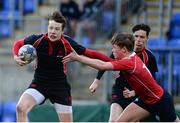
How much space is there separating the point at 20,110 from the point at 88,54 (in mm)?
1355

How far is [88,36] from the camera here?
67.0ft

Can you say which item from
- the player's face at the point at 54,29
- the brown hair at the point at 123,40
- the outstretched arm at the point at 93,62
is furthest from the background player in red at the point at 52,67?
the outstretched arm at the point at 93,62

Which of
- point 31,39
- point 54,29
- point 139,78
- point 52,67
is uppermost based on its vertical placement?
point 54,29

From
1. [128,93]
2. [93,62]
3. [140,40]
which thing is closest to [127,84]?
[128,93]

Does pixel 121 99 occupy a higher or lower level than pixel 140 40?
lower

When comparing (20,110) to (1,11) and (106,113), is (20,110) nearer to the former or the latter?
(106,113)

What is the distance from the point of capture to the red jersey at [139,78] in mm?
12062

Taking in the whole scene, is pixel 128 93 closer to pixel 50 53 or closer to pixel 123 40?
pixel 50 53

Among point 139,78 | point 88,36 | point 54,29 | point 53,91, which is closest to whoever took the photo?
point 139,78

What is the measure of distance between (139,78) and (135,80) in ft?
0.22

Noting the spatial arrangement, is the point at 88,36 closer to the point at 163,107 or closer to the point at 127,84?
A: the point at 127,84

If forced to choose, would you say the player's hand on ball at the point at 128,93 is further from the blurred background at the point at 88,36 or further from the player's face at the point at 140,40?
the blurred background at the point at 88,36

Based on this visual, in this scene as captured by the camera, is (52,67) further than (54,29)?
Yes

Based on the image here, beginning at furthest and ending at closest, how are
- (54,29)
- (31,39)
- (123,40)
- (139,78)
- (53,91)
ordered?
(53,91) → (31,39) → (54,29) → (139,78) → (123,40)
